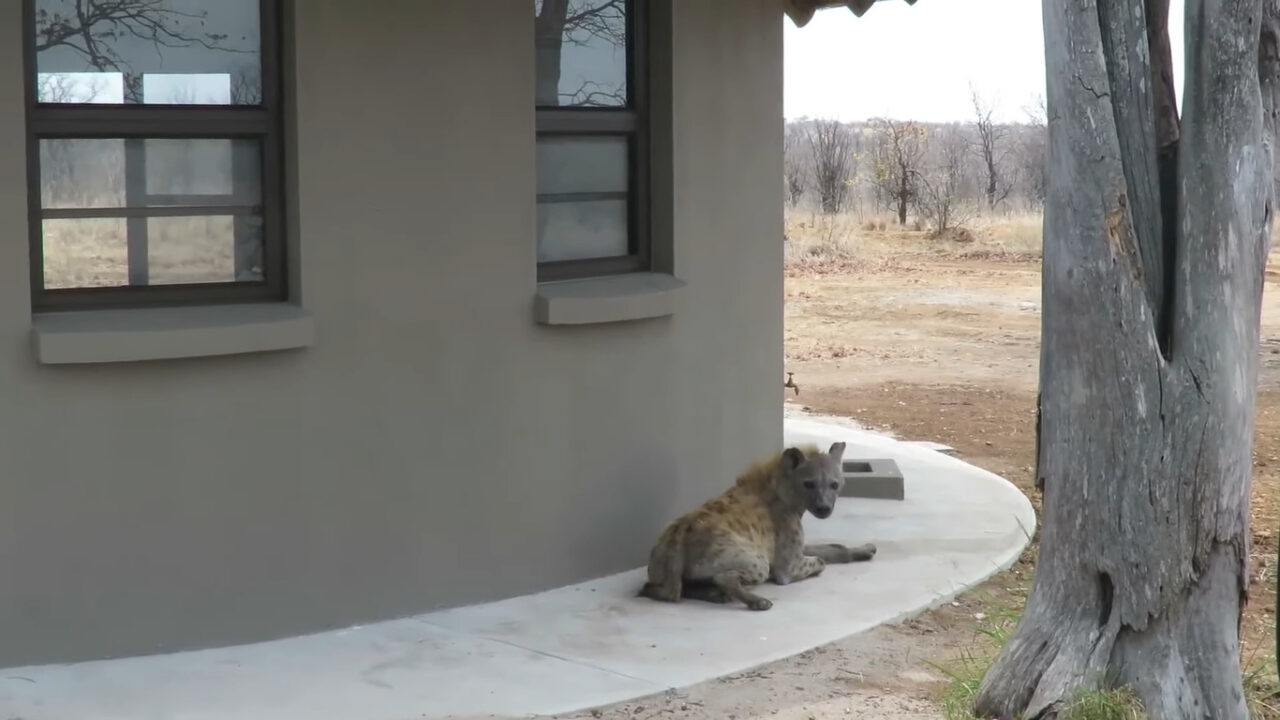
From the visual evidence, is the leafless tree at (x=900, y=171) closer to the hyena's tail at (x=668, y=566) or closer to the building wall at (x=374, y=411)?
the building wall at (x=374, y=411)

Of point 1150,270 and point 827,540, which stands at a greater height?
point 1150,270

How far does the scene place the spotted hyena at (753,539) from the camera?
23.5 feet

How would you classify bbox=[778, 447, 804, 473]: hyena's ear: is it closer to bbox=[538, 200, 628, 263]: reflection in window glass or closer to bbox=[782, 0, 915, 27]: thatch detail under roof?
bbox=[538, 200, 628, 263]: reflection in window glass

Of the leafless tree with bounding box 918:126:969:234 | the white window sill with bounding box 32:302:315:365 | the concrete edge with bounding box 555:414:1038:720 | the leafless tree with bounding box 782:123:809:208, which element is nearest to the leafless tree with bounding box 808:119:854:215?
the leafless tree with bounding box 782:123:809:208

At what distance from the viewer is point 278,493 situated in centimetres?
649

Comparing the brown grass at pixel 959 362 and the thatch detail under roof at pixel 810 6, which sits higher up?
the thatch detail under roof at pixel 810 6

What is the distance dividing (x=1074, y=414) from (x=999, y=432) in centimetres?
766

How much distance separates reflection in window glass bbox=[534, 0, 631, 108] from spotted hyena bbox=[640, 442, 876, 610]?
1908 mm

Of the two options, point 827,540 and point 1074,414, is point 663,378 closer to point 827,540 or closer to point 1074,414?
point 827,540

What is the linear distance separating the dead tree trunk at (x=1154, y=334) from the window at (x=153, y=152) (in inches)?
123

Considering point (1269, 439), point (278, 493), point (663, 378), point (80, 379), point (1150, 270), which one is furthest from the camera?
point (1269, 439)

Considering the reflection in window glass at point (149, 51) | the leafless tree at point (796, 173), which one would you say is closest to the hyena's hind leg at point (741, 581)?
the reflection in window glass at point (149, 51)

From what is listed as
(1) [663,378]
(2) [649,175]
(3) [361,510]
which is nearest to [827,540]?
(1) [663,378]

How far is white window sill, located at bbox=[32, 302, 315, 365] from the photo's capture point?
19.4 ft
